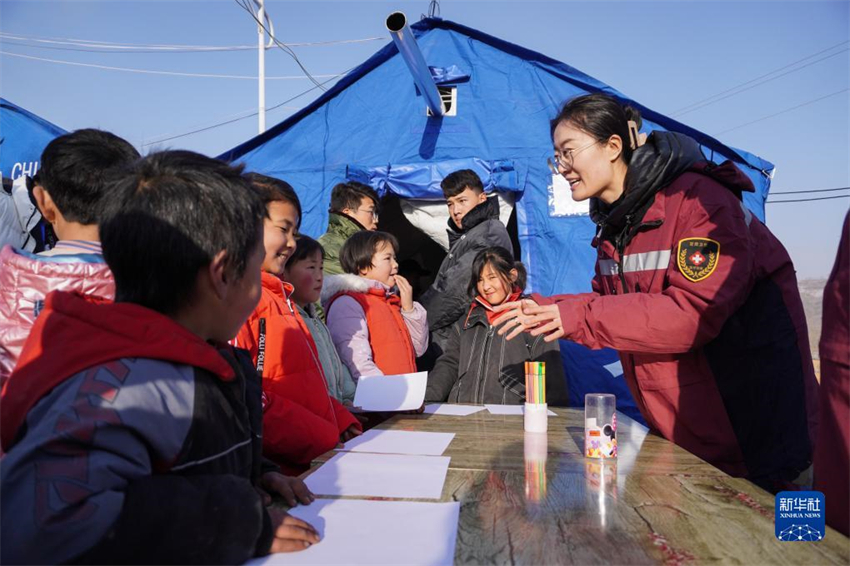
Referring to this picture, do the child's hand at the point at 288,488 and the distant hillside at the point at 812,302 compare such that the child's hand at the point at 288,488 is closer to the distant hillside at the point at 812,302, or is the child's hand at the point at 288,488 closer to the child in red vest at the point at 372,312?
the child in red vest at the point at 372,312

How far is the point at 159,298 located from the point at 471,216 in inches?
136

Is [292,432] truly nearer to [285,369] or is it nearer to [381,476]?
[285,369]

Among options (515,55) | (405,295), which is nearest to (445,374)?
(405,295)

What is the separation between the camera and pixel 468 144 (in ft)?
17.2

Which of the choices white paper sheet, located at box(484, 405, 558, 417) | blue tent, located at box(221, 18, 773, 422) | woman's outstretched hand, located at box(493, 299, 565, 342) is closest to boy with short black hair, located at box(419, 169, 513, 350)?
blue tent, located at box(221, 18, 773, 422)

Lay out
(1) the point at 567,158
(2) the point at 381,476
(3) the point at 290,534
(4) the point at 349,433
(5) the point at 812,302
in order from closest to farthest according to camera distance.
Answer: (3) the point at 290,534 < (2) the point at 381,476 < (4) the point at 349,433 < (1) the point at 567,158 < (5) the point at 812,302

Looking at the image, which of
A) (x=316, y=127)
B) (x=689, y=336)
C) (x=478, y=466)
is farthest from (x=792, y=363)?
(x=316, y=127)

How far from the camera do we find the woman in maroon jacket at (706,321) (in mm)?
1821

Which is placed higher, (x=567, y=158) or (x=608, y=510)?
(x=567, y=158)

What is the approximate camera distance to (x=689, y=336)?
1829mm

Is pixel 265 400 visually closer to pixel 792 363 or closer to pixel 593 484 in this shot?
pixel 593 484

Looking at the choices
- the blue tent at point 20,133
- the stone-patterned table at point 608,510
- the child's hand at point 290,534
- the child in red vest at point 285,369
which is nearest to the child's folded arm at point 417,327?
the child in red vest at point 285,369

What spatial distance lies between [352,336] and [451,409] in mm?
653

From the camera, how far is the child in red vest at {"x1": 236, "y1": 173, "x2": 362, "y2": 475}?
1.67 m
